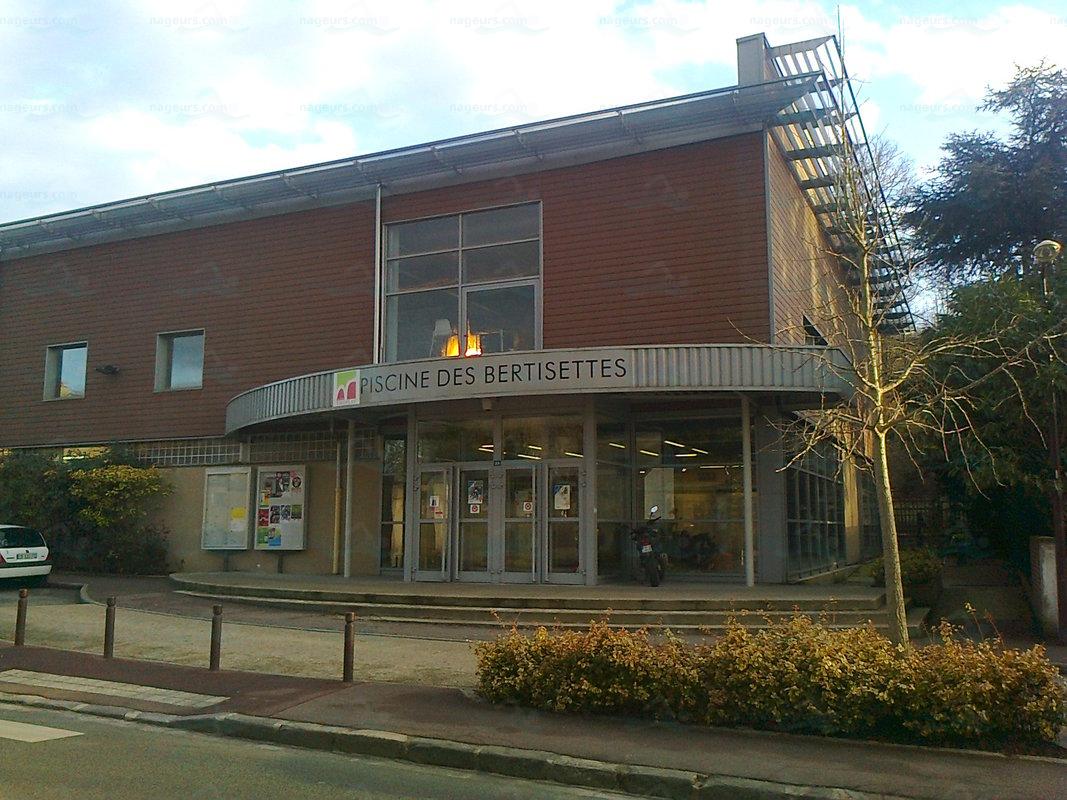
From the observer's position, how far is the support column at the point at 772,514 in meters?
17.6

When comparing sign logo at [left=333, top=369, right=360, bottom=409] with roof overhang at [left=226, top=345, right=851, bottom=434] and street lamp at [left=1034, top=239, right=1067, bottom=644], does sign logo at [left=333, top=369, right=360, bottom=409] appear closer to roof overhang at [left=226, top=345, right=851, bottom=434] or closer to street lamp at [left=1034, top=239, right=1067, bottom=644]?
roof overhang at [left=226, top=345, right=851, bottom=434]

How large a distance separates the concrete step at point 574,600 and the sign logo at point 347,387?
11.6 ft

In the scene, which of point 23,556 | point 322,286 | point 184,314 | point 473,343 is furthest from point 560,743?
point 184,314

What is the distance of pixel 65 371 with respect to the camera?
26.0m

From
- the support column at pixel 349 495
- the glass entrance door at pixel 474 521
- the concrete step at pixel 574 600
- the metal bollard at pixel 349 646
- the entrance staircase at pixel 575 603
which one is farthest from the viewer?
the support column at pixel 349 495

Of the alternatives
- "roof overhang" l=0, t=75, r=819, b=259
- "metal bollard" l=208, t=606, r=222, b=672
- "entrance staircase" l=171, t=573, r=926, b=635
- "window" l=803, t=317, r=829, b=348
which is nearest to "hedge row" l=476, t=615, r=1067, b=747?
"metal bollard" l=208, t=606, r=222, b=672

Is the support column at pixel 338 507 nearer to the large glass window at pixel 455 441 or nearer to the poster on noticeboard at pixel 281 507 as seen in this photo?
the poster on noticeboard at pixel 281 507

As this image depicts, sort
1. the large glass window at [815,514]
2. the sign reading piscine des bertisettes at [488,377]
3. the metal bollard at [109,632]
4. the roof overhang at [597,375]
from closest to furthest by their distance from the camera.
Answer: the metal bollard at [109,632]
the roof overhang at [597,375]
the sign reading piscine des bertisettes at [488,377]
the large glass window at [815,514]

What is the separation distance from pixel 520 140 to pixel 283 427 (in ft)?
28.2

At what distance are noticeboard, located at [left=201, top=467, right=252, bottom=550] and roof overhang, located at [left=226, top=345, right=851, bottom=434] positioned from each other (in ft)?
18.7

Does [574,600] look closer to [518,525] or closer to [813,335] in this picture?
[518,525]

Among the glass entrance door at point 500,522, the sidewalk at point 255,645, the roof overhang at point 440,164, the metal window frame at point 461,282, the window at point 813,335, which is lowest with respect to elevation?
the sidewalk at point 255,645

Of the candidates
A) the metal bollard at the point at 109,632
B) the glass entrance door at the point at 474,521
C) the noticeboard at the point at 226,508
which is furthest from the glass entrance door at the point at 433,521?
the metal bollard at the point at 109,632

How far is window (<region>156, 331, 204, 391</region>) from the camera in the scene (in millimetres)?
23859
